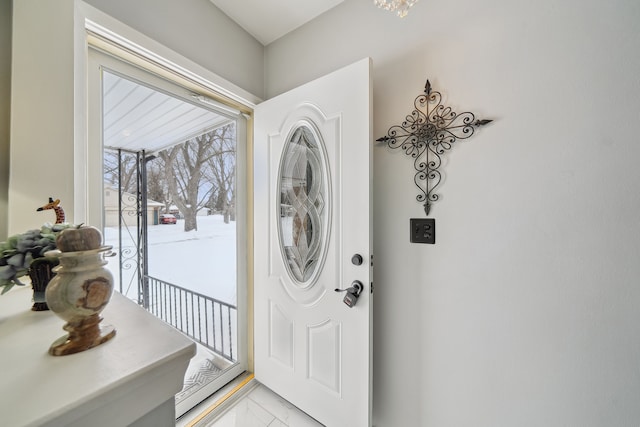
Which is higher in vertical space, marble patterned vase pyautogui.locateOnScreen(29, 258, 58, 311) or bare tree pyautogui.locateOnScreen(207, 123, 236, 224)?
bare tree pyautogui.locateOnScreen(207, 123, 236, 224)

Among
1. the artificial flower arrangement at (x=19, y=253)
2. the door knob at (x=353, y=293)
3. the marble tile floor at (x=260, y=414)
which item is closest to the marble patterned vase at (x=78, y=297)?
the artificial flower arrangement at (x=19, y=253)

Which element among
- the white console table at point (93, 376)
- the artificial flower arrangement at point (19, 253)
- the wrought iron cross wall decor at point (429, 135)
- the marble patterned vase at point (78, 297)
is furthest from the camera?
the wrought iron cross wall decor at point (429, 135)

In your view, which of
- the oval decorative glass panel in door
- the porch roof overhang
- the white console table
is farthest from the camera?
the oval decorative glass panel in door

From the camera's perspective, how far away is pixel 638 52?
76 centimetres

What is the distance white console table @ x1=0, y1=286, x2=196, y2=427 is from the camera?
31cm

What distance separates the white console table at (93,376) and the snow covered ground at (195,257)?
948mm

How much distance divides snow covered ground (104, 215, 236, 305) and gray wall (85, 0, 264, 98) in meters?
0.99

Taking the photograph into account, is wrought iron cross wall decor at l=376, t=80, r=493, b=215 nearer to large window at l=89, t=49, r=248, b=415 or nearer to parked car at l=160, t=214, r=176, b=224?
large window at l=89, t=49, r=248, b=415

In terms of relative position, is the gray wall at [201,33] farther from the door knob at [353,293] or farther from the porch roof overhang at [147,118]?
the door knob at [353,293]

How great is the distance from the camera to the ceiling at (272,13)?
1360 mm

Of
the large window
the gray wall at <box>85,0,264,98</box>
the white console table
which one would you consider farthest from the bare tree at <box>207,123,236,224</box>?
the white console table

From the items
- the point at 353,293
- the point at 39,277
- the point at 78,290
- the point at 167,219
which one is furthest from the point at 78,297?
the point at 167,219

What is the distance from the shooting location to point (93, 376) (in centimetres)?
37

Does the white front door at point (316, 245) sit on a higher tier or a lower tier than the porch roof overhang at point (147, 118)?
lower
